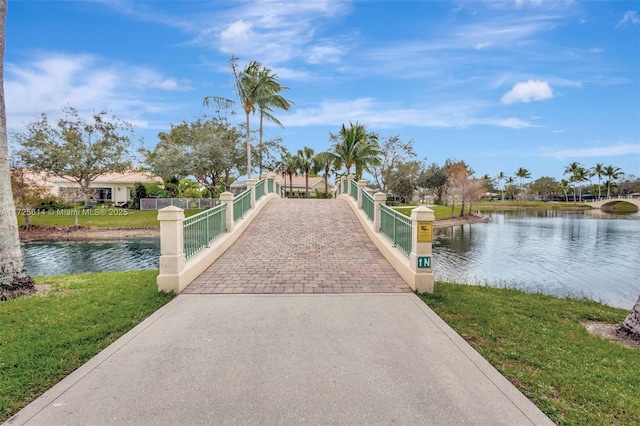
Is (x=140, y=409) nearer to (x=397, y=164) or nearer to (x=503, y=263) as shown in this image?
(x=503, y=263)

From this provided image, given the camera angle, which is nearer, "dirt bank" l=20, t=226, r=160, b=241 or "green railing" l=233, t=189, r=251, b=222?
"green railing" l=233, t=189, r=251, b=222

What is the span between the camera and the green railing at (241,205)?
1138 centimetres

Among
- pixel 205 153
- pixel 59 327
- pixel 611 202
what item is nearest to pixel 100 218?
pixel 205 153

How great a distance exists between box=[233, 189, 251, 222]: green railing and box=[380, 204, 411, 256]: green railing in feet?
15.7

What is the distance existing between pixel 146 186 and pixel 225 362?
37.9 metres

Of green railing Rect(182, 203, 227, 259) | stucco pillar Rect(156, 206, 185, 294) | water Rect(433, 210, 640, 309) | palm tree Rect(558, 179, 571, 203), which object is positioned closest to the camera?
stucco pillar Rect(156, 206, 185, 294)

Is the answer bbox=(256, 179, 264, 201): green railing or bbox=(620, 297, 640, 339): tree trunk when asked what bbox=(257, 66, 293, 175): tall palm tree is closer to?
bbox=(256, 179, 264, 201): green railing

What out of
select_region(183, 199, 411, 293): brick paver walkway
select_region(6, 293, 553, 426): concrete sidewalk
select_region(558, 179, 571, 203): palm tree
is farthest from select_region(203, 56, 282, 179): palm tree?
select_region(558, 179, 571, 203): palm tree

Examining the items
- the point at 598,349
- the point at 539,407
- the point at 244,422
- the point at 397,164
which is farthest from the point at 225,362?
the point at 397,164

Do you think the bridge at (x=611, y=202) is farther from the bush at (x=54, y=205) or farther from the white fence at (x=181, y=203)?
the bush at (x=54, y=205)

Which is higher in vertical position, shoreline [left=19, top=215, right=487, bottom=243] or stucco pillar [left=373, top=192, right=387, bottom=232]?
stucco pillar [left=373, top=192, right=387, bottom=232]

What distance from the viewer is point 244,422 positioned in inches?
105

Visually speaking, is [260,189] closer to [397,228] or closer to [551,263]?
[397,228]

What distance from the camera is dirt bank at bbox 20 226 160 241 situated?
2227cm
